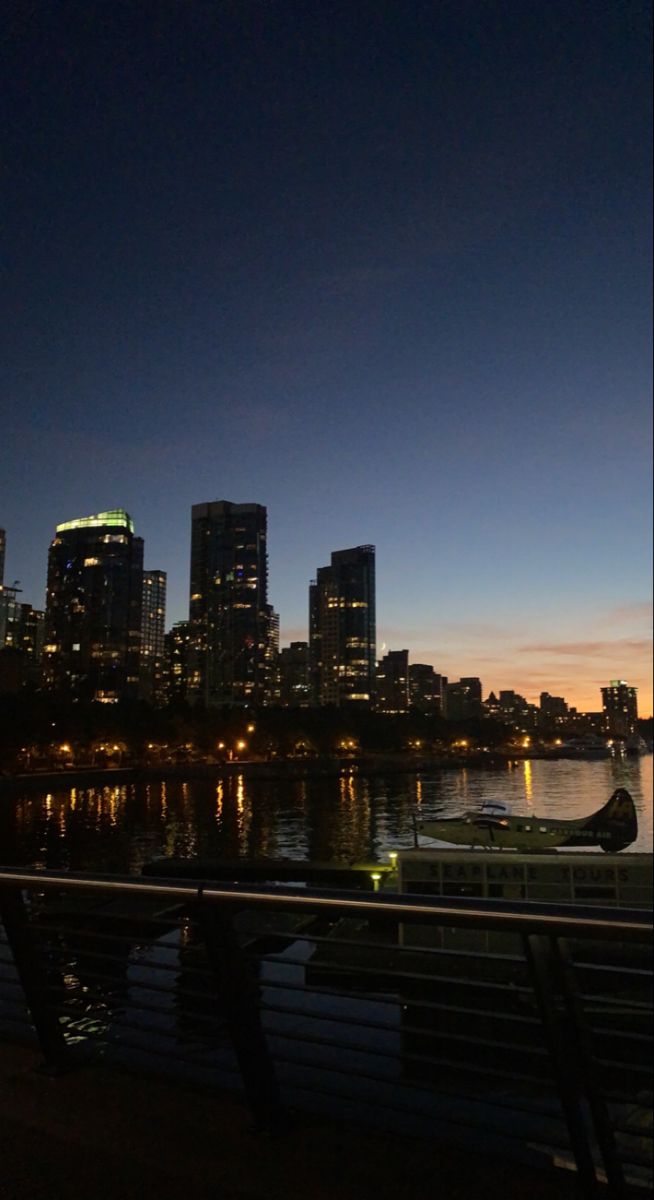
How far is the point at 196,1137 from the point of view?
2.84m

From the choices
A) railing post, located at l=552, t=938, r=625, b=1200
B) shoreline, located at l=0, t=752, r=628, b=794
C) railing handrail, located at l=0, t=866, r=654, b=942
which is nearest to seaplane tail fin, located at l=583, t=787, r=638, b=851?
railing post, located at l=552, t=938, r=625, b=1200

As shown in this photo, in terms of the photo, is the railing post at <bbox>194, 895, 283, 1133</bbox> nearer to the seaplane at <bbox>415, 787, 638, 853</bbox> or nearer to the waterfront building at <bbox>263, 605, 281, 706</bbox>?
the seaplane at <bbox>415, 787, 638, 853</bbox>

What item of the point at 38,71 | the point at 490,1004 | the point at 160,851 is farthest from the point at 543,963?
the point at 160,851

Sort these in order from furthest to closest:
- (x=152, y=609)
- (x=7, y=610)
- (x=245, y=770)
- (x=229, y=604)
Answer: (x=245, y=770) < (x=229, y=604) < (x=152, y=609) < (x=7, y=610)

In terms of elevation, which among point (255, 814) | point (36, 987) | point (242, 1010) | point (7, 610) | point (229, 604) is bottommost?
point (255, 814)

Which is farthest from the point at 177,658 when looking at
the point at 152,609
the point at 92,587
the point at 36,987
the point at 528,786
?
the point at 36,987

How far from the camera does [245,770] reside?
126438 millimetres

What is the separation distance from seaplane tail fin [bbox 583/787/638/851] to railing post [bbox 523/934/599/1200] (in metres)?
45.6

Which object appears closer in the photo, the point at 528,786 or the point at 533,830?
the point at 533,830

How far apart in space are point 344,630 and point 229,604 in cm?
5467

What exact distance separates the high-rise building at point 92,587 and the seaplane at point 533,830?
15.1 meters

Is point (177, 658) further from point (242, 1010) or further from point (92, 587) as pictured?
point (242, 1010)

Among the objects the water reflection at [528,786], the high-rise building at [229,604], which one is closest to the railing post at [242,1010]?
the high-rise building at [229,604]

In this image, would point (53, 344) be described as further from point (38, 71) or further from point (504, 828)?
point (504, 828)
